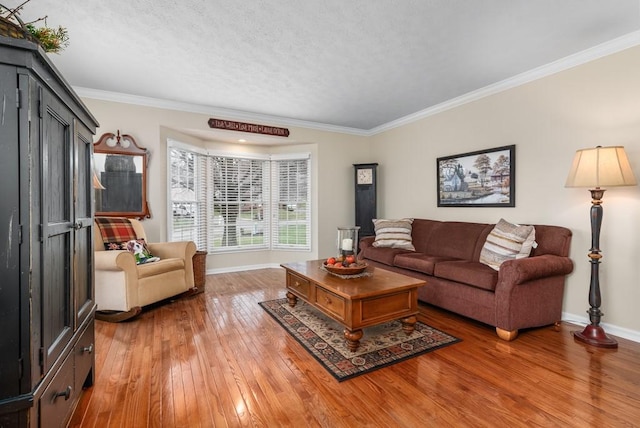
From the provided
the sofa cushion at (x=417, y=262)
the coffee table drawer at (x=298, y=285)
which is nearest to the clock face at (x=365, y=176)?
the sofa cushion at (x=417, y=262)

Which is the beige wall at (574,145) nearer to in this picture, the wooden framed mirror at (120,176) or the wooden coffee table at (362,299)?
the wooden coffee table at (362,299)

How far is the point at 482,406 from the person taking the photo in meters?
1.70

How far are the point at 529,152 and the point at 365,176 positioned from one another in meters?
2.54

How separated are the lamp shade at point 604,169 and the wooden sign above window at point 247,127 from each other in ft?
12.8

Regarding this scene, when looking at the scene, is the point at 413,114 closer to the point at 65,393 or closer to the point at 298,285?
the point at 298,285

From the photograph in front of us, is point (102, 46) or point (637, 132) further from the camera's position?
point (102, 46)

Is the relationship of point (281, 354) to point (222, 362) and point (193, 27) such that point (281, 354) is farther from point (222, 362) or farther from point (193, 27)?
point (193, 27)

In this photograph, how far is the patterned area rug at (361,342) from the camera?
2.14m

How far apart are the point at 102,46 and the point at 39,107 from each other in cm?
223

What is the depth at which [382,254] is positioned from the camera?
3.97 meters

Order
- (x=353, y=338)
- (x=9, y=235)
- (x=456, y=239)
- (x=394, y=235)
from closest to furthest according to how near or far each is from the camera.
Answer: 1. (x=9, y=235)
2. (x=353, y=338)
3. (x=456, y=239)
4. (x=394, y=235)

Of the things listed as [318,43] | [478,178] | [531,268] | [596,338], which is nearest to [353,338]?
[531,268]

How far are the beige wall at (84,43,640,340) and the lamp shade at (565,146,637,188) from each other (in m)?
0.32

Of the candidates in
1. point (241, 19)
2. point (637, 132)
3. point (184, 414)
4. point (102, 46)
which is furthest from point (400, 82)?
point (184, 414)
